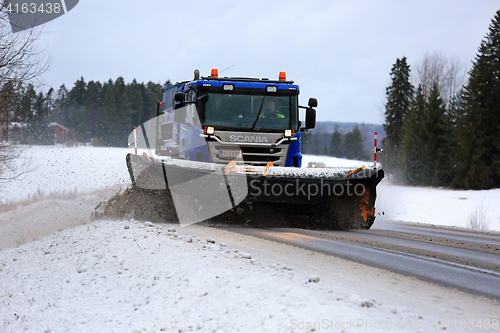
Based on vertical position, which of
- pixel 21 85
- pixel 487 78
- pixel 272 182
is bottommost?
pixel 272 182

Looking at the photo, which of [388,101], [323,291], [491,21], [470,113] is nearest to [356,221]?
[323,291]

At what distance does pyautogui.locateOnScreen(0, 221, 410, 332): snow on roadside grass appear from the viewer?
134 inches

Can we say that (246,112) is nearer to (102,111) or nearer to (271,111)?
(271,111)

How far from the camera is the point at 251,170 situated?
7.71m

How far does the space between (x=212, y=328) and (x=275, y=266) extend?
60.7 inches

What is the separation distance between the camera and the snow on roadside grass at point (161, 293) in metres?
3.40

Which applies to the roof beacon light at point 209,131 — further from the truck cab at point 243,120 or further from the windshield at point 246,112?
the windshield at point 246,112

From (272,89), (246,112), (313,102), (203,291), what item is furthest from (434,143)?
(203,291)

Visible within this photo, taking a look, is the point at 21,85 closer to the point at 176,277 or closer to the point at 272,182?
the point at 272,182

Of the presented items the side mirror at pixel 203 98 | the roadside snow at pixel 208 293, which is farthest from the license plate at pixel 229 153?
the roadside snow at pixel 208 293

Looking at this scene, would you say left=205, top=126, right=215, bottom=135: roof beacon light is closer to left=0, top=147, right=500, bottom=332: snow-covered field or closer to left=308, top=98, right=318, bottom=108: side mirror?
left=308, top=98, right=318, bottom=108: side mirror

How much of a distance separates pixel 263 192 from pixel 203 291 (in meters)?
3.67

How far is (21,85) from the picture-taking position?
46.3 feet

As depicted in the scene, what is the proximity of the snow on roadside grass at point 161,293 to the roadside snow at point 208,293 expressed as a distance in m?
0.01
